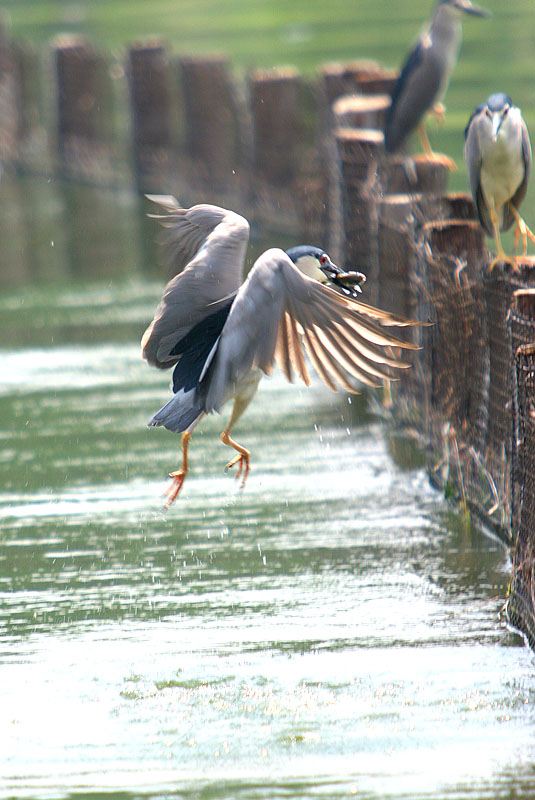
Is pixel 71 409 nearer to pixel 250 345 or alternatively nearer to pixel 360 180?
pixel 360 180

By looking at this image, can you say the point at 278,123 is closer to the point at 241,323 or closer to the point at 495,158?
the point at 495,158

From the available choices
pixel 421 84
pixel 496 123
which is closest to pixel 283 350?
pixel 496 123

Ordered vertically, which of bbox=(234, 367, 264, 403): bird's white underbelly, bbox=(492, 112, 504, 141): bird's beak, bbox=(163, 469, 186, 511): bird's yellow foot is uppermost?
bbox=(492, 112, 504, 141): bird's beak

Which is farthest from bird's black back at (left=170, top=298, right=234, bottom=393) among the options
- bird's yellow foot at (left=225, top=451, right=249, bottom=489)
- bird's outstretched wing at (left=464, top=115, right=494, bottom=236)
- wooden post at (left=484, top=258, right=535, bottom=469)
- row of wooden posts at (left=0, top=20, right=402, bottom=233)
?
row of wooden posts at (left=0, top=20, right=402, bottom=233)

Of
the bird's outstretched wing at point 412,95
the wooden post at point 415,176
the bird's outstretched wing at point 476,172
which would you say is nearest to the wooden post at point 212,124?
the bird's outstretched wing at point 412,95

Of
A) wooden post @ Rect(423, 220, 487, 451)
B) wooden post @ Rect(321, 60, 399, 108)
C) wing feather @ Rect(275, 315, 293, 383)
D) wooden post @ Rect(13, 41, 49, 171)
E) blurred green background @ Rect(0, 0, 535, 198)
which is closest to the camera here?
wing feather @ Rect(275, 315, 293, 383)

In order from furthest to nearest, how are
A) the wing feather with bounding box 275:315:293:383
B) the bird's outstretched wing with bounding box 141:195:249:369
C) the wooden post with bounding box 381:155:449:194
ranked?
the wooden post with bounding box 381:155:449:194
the bird's outstretched wing with bounding box 141:195:249:369
the wing feather with bounding box 275:315:293:383

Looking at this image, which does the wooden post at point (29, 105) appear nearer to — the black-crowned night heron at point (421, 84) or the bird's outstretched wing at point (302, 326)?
the black-crowned night heron at point (421, 84)

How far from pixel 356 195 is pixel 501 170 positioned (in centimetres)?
199

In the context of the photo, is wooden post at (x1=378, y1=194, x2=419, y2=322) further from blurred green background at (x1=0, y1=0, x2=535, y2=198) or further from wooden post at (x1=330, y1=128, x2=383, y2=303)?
blurred green background at (x1=0, y1=0, x2=535, y2=198)

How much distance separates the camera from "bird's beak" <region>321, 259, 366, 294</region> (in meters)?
5.13

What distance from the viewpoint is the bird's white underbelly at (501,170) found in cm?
616

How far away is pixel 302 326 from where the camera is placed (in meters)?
4.77

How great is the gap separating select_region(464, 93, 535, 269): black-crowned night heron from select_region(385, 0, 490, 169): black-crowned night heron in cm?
239
